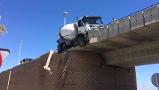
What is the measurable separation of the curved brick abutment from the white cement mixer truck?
1580mm

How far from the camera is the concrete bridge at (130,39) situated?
20011 mm

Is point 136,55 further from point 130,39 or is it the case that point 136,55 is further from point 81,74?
point 81,74

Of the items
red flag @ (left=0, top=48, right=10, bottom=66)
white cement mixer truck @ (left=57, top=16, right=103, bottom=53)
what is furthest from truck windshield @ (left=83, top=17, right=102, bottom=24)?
red flag @ (left=0, top=48, right=10, bottom=66)

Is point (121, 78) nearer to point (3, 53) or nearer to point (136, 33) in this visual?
point (136, 33)

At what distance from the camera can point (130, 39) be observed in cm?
2367

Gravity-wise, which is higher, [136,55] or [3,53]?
[136,55]

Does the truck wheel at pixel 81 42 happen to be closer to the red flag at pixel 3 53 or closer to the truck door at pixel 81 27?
the truck door at pixel 81 27

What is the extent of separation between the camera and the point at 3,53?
823cm

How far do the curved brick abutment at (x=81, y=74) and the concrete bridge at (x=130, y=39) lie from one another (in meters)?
1.05

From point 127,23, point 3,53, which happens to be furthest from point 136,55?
point 3,53

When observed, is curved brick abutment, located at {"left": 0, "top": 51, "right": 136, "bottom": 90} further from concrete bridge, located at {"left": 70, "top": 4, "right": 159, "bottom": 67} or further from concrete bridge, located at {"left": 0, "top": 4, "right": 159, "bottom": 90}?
concrete bridge, located at {"left": 70, "top": 4, "right": 159, "bottom": 67}

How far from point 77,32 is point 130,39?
7302mm

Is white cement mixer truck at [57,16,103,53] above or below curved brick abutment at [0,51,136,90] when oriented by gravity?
above

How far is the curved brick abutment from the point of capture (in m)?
28.3
